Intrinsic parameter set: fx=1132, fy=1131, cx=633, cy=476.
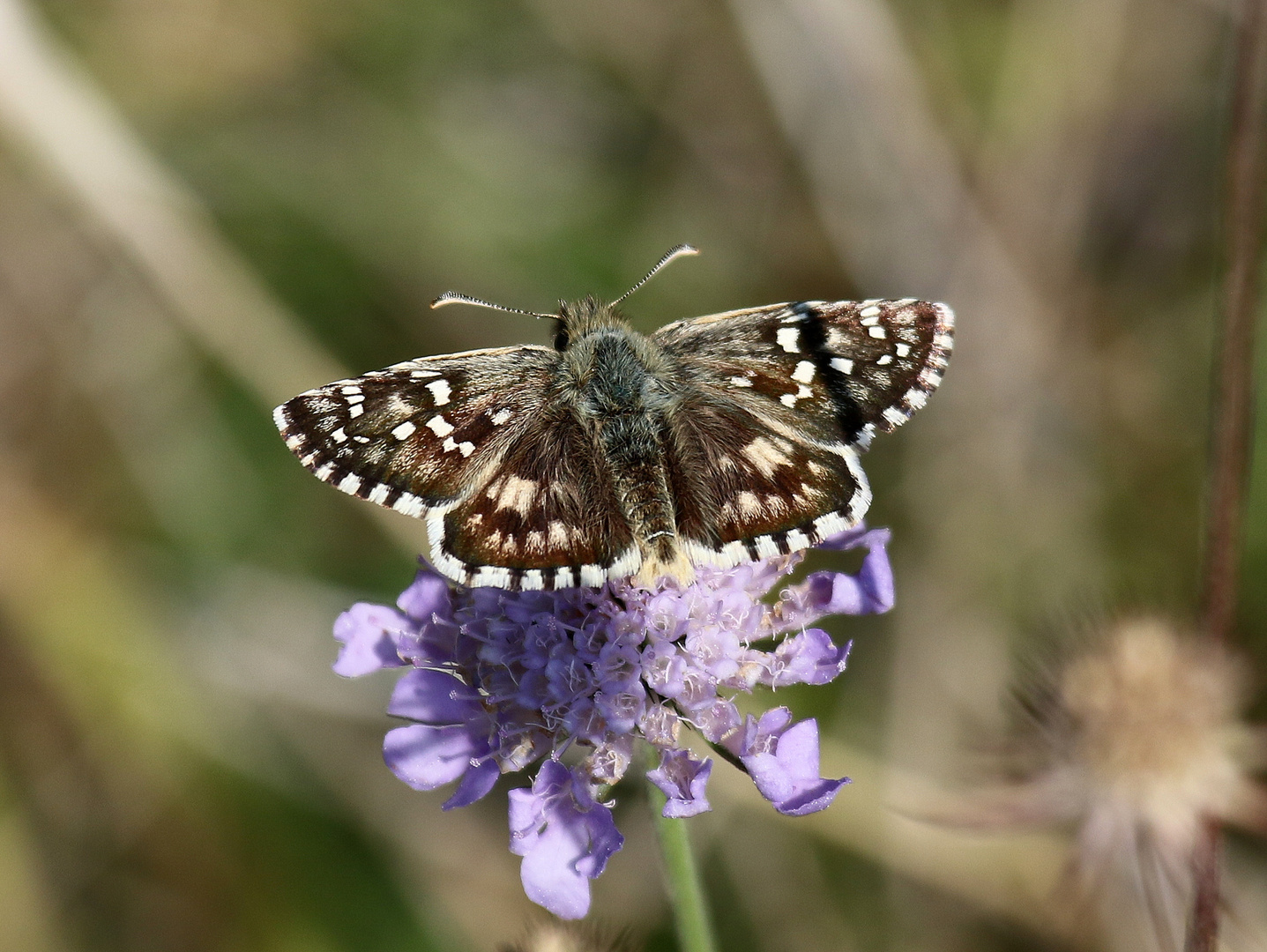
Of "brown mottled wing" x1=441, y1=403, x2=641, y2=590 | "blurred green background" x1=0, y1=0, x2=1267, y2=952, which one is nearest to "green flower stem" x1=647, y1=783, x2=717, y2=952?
"brown mottled wing" x1=441, y1=403, x2=641, y2=590

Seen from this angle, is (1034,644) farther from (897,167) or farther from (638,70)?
(638,70)

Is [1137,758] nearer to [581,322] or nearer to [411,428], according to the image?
→ [581,322]

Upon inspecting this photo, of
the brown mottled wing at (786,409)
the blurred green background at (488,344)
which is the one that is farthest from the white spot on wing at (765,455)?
the blurred green background at (488,344)

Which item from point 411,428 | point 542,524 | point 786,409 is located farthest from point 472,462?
point 786,409

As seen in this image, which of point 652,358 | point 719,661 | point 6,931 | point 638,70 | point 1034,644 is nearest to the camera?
point 719,661

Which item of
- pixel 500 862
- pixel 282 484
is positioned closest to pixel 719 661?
pixel 500 862
